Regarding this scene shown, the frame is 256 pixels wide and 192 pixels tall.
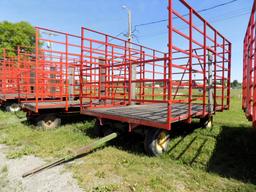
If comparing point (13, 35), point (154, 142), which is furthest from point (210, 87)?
point (13, 35)

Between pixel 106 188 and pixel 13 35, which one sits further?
pixel 13 35

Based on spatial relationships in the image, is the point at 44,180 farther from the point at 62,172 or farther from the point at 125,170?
the point at 125,170

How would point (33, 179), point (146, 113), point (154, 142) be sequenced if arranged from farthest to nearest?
point (146, 113) < point (154, 142) < point (33, 179)

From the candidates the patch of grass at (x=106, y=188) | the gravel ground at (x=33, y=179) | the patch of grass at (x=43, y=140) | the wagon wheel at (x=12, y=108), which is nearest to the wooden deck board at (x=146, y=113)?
the patch of grass at (x=43, y=140)

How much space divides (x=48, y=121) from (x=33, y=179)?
129 inches

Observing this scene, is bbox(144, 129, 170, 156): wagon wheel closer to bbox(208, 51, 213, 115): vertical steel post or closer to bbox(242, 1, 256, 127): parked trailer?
bbox(242, 1, 256, 127): parked trailer

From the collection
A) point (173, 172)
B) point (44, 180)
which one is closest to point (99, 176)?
point (44, 180)

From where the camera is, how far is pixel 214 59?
5.43 m

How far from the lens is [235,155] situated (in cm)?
388

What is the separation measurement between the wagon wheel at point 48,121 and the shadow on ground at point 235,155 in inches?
179

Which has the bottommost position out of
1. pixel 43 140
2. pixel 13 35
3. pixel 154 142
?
pixel 43 140

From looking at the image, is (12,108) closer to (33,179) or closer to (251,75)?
(33,179)

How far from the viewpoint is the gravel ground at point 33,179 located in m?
2.69

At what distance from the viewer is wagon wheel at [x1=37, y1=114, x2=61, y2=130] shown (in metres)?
5.85
